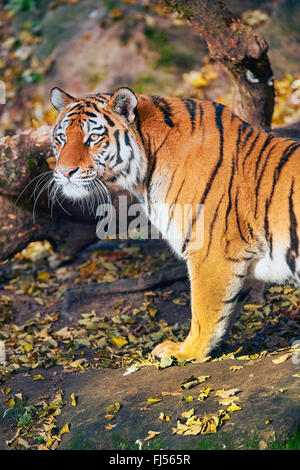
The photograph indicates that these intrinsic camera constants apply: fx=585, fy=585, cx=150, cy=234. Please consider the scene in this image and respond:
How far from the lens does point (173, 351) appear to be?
13.7 ft

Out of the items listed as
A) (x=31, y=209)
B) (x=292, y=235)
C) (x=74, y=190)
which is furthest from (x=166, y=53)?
(x=292, y=235)

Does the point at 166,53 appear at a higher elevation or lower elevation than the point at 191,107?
lower

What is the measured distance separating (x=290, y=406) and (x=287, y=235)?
116 centimetres

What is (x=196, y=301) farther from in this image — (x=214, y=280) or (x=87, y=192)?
(x=87, y=192)

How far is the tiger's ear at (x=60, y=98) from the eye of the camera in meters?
4.35

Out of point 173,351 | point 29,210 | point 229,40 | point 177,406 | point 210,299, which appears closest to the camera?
point 177,406

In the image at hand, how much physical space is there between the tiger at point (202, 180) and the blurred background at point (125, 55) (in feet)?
15.5

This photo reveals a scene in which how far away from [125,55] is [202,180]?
6.17 meters

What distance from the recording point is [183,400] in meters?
3.49

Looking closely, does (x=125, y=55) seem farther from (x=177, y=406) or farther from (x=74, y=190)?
(x=177, y=406)

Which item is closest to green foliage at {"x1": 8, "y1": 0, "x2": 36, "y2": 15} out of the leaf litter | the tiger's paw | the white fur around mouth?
the leaf litter

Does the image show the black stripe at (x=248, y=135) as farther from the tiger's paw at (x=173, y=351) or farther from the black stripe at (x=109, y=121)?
the tiger's paw at (x=173, y=351)

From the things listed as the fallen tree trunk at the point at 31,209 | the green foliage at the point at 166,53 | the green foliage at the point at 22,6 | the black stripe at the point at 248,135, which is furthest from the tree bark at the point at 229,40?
the green foliage at the point at 22,6
